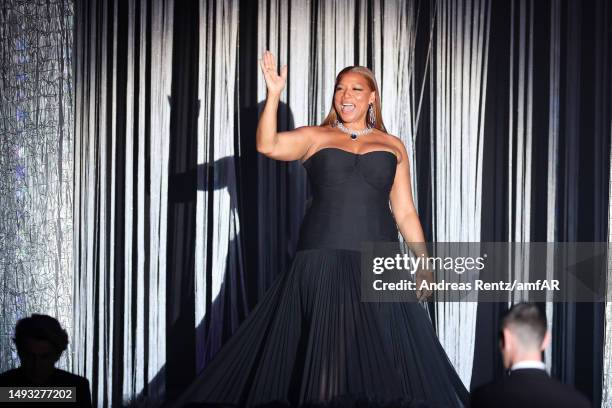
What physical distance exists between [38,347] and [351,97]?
1673mm

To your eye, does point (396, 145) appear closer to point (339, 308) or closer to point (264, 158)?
point (339, 308)

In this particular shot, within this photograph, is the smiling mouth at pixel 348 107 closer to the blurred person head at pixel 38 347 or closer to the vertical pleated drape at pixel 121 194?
the vertical pleated drape at pixel 121 194

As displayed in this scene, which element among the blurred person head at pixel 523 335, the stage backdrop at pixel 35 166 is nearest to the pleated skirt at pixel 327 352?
the blurred person head at pixel 523 335

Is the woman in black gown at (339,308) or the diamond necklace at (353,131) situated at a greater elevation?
the diamond necklace at (353,131)

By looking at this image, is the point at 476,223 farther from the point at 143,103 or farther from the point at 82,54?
the point at 82,54

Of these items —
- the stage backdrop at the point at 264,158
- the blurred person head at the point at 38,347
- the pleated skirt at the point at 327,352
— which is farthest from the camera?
the stage backdrop at the point at 264,158

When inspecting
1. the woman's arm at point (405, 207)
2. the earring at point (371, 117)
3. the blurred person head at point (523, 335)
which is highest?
the earring at point (371, 117)

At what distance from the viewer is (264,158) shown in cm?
478

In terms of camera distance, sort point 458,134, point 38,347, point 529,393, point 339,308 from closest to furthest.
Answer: point 529,393, point 38,347, point 339,308, point 458,134

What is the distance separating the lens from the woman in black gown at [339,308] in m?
3.30

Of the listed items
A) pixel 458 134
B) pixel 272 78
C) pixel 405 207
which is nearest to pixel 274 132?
pixel 272 78

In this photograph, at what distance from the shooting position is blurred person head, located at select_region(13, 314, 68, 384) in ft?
9.62

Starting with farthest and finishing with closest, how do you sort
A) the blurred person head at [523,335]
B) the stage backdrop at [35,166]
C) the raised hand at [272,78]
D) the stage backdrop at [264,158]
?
the stage backdrop at [35,166]
the stage backdrop at [264,158]
the raised hand at [272,78]
the blurred person head at [523,335]

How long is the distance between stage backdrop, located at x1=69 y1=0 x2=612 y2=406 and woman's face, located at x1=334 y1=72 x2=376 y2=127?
0.97 meters
